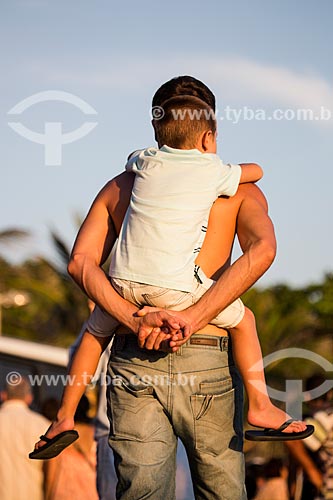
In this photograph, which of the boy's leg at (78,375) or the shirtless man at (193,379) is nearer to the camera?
the shirtless man at (193,379)

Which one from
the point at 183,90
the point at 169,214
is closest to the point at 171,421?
the point at 169,214

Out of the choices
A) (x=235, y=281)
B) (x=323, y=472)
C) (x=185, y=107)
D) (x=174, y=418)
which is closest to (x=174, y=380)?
(x=174, y=418)

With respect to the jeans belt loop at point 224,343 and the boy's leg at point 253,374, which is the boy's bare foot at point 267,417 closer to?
the boy's leg at point 253,374

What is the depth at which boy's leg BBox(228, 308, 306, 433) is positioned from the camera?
480cm

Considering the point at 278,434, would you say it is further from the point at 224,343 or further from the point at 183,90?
the point at 183,90

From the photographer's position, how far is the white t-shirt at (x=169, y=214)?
4602 mm

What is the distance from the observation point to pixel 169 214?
4625 mm

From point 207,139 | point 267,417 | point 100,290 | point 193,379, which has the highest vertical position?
point 207,139

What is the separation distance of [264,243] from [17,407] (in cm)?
510

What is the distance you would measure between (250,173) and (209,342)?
76 centimetres

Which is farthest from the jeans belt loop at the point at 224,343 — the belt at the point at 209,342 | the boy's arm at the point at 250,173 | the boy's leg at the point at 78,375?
the boy's arm at the point at 250,173

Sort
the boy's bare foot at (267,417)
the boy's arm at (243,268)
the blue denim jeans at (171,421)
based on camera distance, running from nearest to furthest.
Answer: the boy's arm at (243,268)
the blue denim jeans at (171,421)
the boy's bare foot at (267,417)

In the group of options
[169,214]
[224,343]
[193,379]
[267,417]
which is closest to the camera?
[169,214]

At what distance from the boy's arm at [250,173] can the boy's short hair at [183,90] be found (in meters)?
0.31
